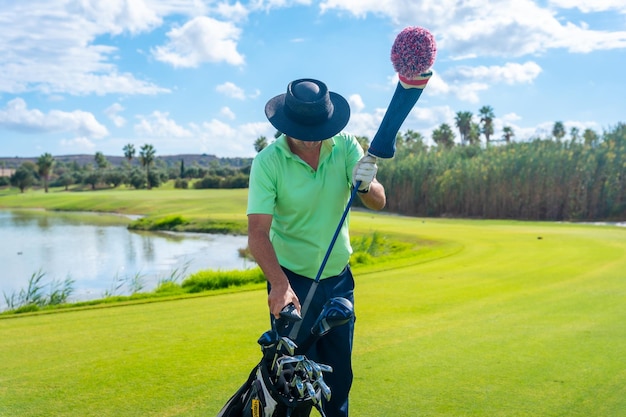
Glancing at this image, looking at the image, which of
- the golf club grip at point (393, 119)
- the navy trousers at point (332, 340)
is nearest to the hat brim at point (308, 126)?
the golf club grip at point (393, 119)

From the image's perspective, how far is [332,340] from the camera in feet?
10.4

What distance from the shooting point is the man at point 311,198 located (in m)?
2.94

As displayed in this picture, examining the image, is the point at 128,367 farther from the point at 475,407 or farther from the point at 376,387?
the point at 475,407

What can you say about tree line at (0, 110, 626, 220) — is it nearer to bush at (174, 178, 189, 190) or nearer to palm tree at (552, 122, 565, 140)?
palm tree at (552, 122, 565, 140)

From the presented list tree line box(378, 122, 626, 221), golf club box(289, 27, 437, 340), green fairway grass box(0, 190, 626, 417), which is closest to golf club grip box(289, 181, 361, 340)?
golf club box(289, 27, 437, 340)

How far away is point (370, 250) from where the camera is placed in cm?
1912

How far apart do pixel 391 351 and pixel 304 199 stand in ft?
7.86

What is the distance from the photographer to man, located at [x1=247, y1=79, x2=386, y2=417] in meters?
2.94

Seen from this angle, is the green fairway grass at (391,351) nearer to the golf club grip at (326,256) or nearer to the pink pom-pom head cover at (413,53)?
the golf club grip at (326,256)

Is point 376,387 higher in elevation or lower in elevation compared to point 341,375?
lower

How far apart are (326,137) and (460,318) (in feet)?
12.9

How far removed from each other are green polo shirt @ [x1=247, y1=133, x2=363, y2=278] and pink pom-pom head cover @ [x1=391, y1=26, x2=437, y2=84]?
565 millimetres

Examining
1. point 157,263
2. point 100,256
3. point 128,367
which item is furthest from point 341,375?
point 100,256

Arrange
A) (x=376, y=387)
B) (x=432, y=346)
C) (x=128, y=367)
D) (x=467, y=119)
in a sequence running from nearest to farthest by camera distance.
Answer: (x=376, y=387) → (x=128, y=367) → (x=432, y=346) → (x=467, y=119)
